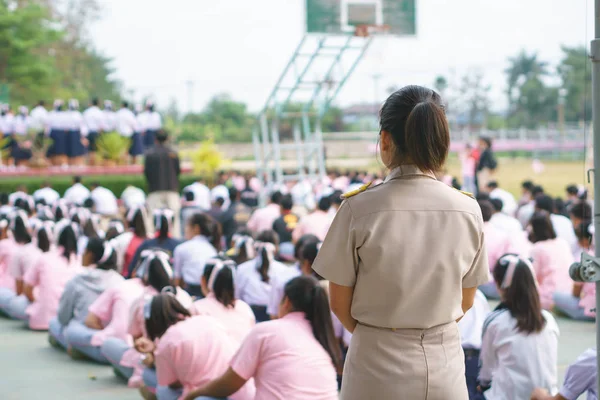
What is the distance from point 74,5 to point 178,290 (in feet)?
126

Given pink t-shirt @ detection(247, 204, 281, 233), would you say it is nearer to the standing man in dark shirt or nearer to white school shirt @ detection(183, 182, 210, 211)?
the standing man in dark shirt

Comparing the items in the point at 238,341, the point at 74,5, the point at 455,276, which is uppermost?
the point at 74,5

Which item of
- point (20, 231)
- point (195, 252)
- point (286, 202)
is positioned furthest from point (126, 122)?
point (195, 252)

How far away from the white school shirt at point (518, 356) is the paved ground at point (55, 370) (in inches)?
60.7

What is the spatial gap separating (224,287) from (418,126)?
2360 millimetres

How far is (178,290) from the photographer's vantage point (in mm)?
3971

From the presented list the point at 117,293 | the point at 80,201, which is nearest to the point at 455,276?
the point at 117,293

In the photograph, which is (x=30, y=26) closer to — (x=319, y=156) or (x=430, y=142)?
(x=319, y=156)

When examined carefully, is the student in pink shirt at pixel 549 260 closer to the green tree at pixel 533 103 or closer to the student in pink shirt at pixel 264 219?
the student in pink shirt at pixel 264 219

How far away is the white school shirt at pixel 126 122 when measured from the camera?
17172 millimetres

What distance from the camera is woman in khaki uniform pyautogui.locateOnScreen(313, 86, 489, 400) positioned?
6.05 feet

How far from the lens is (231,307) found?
412 centimetres

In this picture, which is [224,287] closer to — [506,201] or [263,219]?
[263,219]

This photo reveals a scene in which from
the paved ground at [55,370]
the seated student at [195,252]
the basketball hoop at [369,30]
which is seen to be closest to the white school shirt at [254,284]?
the seated student at [195,252]
